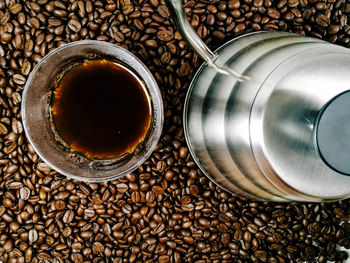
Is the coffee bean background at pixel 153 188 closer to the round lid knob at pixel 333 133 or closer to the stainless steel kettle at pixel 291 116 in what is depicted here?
the stainless steel kettle at pixel 291 116

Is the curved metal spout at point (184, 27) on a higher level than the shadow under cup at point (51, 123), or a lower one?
higher

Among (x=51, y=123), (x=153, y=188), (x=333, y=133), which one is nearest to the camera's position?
(x=333, y=133)

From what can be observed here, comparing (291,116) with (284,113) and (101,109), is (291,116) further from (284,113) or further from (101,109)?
(101,109)

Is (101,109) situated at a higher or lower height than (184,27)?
lower

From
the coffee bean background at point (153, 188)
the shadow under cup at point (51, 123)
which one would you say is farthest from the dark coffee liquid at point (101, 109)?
the coffee bean background at point (153, 188)

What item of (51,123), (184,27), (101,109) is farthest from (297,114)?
(51,123)

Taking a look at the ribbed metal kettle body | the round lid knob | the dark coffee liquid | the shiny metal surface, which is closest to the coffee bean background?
the dark coffee liquid
